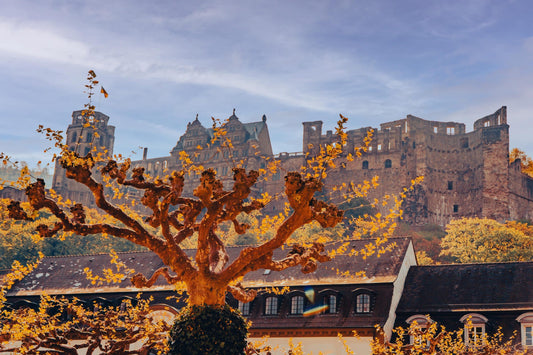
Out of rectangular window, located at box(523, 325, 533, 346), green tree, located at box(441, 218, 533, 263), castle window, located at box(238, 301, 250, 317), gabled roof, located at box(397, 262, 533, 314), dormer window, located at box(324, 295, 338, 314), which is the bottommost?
rectangular window, located at box(523, 325, 533, 346)

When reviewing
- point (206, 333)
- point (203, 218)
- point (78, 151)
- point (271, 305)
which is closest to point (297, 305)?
point (271, 305)

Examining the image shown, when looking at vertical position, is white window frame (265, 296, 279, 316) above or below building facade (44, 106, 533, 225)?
below

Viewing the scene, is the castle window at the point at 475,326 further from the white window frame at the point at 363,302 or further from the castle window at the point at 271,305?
the castle window at the point at 271,305

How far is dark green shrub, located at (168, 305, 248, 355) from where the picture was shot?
643 inches

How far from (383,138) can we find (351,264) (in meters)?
84.4

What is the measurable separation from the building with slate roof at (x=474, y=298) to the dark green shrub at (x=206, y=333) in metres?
20.2

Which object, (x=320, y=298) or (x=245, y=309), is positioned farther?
(x=245, y=309)

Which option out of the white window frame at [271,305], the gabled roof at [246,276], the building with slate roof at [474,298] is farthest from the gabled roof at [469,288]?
the white window frame at [271,305]

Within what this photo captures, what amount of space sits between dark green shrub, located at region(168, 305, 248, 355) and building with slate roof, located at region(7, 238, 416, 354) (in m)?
16.6

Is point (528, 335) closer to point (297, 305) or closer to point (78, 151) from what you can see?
point (297, 305)

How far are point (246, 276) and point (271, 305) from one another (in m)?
3.72

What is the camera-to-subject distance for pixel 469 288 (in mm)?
37500

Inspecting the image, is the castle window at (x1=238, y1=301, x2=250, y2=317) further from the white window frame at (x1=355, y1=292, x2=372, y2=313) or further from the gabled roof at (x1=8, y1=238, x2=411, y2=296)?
the white window frame at (x1=355, y1=292, x2=372, y2=313)

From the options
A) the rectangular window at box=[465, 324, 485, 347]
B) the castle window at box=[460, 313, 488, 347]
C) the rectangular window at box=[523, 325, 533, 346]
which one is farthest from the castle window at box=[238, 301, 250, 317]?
the rectangular window at box=[523, 325, 533, 346]
